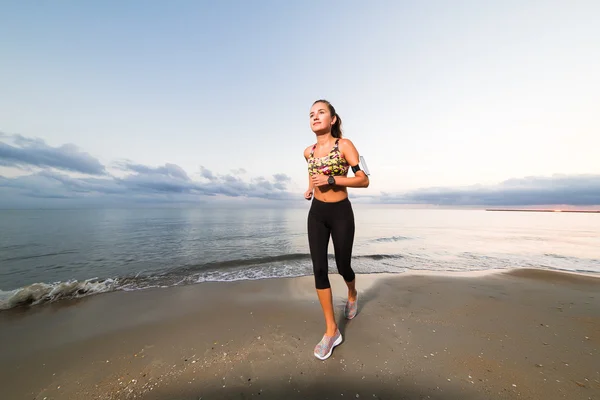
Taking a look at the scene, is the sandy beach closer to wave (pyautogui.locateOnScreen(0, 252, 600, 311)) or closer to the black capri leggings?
wave (pyautogui.locateOnScreen(0, 252, 600, 311))

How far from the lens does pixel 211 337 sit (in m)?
3.55

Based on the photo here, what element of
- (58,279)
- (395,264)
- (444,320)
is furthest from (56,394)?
(395,264)

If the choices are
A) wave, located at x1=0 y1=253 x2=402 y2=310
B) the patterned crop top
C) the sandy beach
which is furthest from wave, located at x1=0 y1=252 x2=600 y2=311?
the patterned crop top

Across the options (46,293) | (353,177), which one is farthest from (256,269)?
(353,177)

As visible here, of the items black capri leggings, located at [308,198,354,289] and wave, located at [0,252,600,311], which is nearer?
black capri leggings, located at [308,198,354,289]

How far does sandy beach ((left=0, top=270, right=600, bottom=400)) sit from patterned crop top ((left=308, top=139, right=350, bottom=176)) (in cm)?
251

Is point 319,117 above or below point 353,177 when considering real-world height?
above

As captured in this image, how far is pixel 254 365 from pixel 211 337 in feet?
3.61

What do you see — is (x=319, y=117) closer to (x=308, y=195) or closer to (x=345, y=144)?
(x=345, y=144)

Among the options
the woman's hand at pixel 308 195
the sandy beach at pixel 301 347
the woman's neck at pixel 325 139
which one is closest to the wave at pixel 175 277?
the sandy beach at pixel 301 347

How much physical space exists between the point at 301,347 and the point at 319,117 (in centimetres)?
333

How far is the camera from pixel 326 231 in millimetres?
3262

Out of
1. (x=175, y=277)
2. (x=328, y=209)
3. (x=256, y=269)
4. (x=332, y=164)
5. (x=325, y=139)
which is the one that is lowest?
(x=256, y=269)

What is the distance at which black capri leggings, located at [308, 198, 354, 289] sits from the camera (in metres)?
3.17
